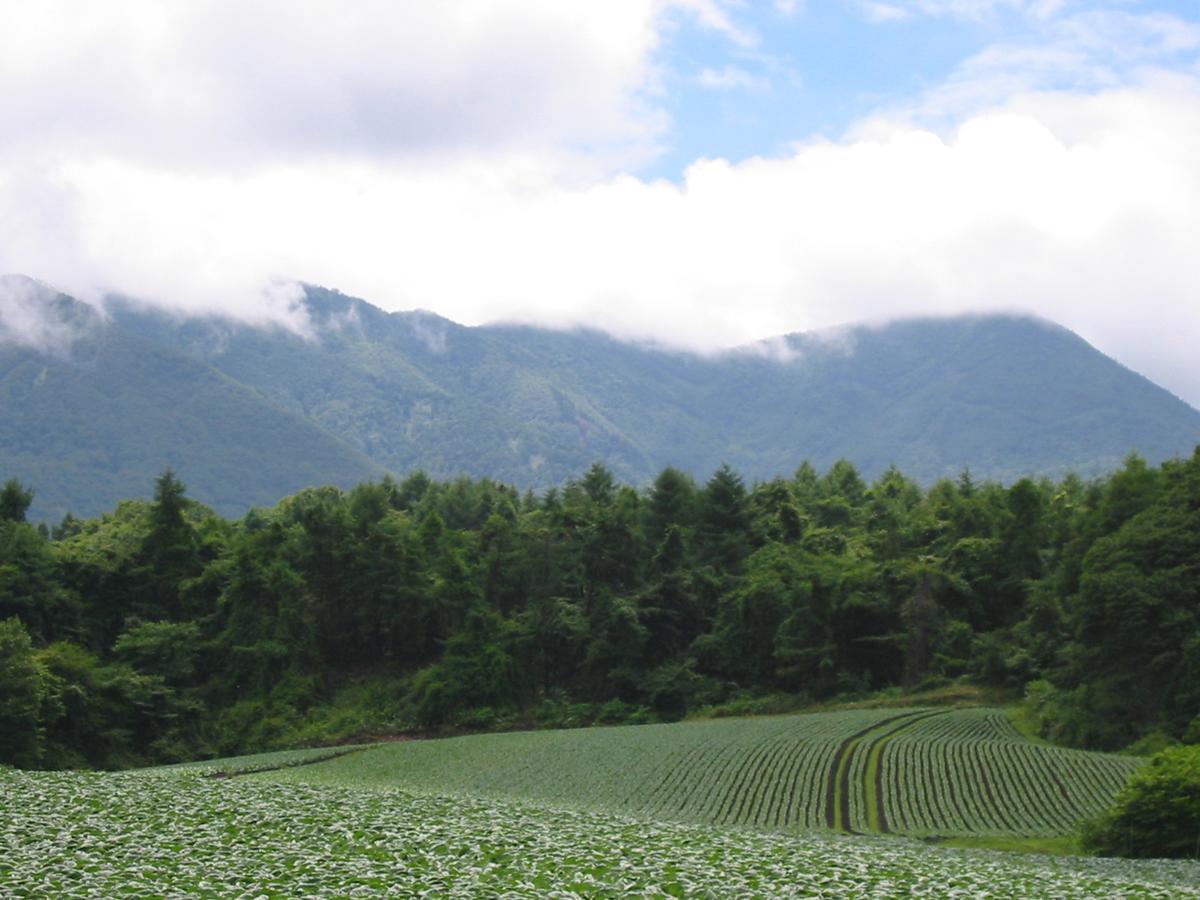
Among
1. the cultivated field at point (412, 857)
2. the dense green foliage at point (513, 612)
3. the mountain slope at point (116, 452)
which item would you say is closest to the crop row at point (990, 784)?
the cultivated field at point (412, 857)

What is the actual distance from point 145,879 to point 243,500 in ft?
570

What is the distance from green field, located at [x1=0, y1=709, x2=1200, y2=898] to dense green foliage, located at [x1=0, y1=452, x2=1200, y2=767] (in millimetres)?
19867

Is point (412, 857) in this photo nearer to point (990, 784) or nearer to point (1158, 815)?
point (1158, 815)

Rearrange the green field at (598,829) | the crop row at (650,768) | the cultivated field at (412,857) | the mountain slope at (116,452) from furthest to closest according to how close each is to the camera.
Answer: the mountain slope at (116,452), the crop row at (650,768), the green field at (598,829), the cultivated field at (412,857)

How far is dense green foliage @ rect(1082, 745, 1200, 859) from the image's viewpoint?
25828mm

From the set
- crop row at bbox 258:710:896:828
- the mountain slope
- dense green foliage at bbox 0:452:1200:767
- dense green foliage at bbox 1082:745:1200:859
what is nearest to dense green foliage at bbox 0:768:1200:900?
dense green foliage at bbox 1082:745:1200:859

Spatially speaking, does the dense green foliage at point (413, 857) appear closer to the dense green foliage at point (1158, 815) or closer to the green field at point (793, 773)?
the dense green foliage at point (1158, 815)

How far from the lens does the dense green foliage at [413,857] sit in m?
15.1

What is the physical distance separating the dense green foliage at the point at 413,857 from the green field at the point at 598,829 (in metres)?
0.06

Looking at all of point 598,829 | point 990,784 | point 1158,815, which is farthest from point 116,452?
point 1158,815

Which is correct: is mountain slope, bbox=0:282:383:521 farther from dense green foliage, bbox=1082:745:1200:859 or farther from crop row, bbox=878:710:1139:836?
dense green foliage, bbox=1082:745:1200:859

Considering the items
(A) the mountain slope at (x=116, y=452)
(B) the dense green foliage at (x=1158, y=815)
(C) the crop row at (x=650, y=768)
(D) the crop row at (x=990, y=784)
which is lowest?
(C) the crop row at (x=650, y=768)

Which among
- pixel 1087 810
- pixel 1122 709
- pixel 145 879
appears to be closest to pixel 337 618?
pixel 1122 709

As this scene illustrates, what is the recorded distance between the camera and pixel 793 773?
128 ft
